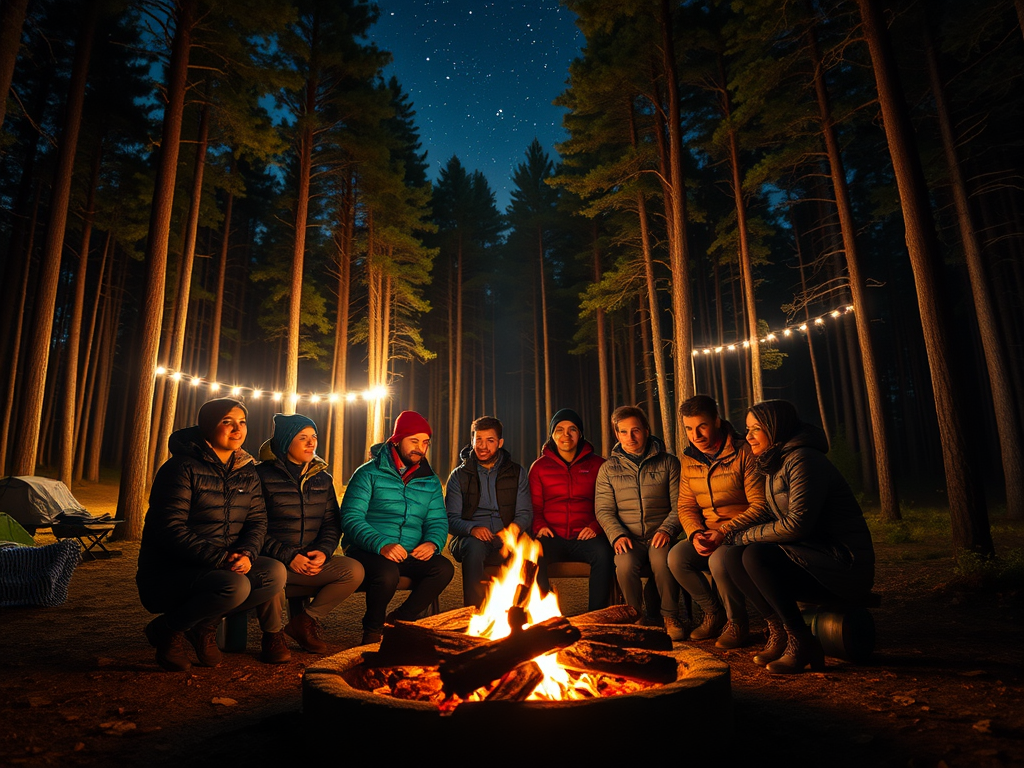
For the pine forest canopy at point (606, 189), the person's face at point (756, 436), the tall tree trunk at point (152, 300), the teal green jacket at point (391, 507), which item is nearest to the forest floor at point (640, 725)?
the teal green jacket at point (391, 507)

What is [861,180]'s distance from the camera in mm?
22797

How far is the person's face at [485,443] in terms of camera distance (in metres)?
5.03

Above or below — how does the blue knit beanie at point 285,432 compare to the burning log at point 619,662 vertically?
above

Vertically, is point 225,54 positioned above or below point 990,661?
above

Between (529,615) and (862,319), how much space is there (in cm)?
1092

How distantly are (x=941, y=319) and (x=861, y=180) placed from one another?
20.9 metres

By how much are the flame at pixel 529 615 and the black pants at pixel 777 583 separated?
4.26 ft

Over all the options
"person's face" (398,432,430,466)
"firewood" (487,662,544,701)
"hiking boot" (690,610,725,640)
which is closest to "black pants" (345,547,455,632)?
"person's face" (398,432,430,466)

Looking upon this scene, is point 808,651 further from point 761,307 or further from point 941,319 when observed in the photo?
point 761,307

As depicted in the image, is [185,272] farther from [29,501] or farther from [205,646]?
[205,646]

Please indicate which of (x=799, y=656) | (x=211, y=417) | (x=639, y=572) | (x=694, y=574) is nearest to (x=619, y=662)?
(x=799, y=656)

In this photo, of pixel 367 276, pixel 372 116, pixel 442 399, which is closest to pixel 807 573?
pixel 372 116

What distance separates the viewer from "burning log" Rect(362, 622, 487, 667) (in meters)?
2.59

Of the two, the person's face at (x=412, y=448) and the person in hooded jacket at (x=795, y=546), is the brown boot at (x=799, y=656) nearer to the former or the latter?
the person in hooded jacket at (x=795, y=546)
